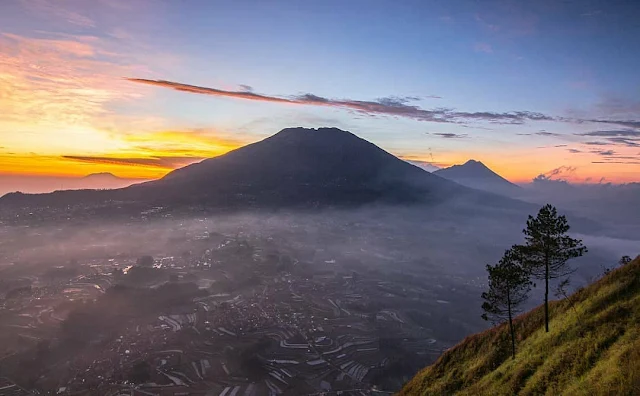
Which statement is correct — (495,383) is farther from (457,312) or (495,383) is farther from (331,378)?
(457,312)

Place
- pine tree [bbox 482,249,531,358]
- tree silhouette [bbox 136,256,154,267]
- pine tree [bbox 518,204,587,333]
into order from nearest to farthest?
pine tree [bbox 518,204,587,333] < pine tree [bbox 482,249,531,358] < tree silhouette [bbox 136,256,154,267]

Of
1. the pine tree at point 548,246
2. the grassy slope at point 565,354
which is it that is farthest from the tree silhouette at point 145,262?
the pine tree at point 548,246

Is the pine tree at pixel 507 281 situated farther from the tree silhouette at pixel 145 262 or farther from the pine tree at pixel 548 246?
the tree silhouette at pixel 145 262

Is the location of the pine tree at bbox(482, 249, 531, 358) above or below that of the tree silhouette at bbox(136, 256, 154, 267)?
above

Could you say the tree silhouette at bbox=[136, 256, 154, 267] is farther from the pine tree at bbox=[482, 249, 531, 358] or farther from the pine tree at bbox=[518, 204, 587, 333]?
the pine tree at bbox=[518, 204, 587, 333]

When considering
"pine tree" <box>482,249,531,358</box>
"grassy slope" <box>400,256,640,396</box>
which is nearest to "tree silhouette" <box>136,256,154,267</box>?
"grassy slope" <box>400,256,640,396</box>

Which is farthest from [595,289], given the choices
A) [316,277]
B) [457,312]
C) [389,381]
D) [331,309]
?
[316,277]

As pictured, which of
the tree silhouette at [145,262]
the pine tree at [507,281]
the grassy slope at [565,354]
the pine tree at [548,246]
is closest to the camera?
the grassy slope at [565,354]

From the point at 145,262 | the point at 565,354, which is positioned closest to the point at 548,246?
the point at 565,354

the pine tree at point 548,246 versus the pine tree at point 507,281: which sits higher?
the pine tree at point 548,246
